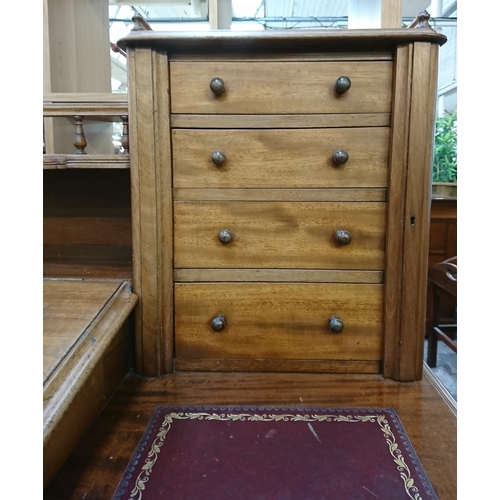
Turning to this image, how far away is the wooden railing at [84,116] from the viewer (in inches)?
42.0

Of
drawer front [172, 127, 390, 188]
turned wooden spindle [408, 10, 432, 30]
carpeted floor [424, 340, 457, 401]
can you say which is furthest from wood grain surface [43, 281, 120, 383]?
carpeted floor [424, 340, 457, 401]

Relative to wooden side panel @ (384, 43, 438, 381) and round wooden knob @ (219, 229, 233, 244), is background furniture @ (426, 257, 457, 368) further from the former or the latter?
round wooden knob @ (219, 229, 233, 244)

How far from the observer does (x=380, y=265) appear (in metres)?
1.05

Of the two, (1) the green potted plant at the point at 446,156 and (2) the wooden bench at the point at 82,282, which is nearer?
(2) the wooden bench at the point at 82,282

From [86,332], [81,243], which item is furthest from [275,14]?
[86,332]

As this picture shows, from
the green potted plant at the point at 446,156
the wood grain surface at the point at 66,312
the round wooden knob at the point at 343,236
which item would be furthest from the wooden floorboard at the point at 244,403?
the green potted plant at the point at 446,156

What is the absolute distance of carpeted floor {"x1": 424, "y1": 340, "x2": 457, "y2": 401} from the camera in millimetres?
2701

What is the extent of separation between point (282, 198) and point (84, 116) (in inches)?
26.4

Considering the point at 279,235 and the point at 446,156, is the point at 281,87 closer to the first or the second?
the point at 279,235

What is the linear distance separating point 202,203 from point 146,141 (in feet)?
0.66

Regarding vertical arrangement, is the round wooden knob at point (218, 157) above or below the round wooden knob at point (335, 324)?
above

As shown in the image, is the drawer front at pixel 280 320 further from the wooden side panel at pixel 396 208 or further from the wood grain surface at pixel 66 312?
the wood grain surface at pixel 66 312

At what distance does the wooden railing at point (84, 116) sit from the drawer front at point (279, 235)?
234 millimetres

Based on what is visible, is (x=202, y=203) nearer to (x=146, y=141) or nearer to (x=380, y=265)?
(x=146, y=141)
